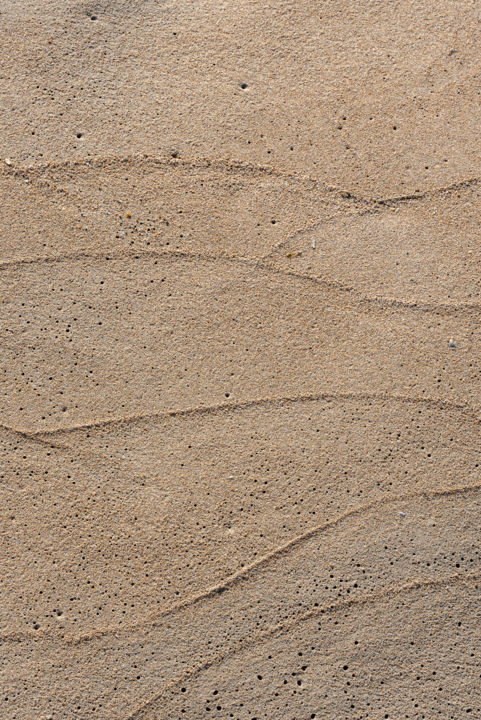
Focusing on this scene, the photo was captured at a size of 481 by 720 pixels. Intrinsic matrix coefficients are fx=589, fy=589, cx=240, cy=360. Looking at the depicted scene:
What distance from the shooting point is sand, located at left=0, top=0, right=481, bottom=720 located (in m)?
1.54

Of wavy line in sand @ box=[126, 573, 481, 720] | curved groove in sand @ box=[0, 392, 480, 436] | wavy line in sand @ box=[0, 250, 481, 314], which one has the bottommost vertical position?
wavy line in sand @ box=[126, 573, 481, 720]

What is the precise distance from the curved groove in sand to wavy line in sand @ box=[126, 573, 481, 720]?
433 mm

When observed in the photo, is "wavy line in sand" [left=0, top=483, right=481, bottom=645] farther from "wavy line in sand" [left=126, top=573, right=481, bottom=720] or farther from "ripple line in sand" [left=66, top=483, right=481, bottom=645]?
"wavy line in sand" [left=126, top=573, right=481, bottom=720]

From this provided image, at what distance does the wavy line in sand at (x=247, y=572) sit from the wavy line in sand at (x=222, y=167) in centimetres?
81

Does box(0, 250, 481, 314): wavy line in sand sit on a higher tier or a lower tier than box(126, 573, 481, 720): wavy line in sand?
higher

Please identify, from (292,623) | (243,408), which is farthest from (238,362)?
(292,623)

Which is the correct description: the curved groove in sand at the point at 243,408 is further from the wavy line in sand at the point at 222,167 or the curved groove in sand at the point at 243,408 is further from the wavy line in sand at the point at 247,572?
the wavy line in sand at the point at 222,167

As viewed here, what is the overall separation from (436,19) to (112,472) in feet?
5.08

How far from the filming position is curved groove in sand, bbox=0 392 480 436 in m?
1.56

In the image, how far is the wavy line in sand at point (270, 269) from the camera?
1.58 m

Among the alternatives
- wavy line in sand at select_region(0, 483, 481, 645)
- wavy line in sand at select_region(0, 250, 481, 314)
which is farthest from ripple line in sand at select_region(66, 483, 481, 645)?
wavy line in sand at select_region(0, 250, 481, 314)

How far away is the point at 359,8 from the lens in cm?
167

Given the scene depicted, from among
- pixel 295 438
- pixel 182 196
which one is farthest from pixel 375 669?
pixel 182 196

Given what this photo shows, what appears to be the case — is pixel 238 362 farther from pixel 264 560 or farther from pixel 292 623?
pixel 292 623
